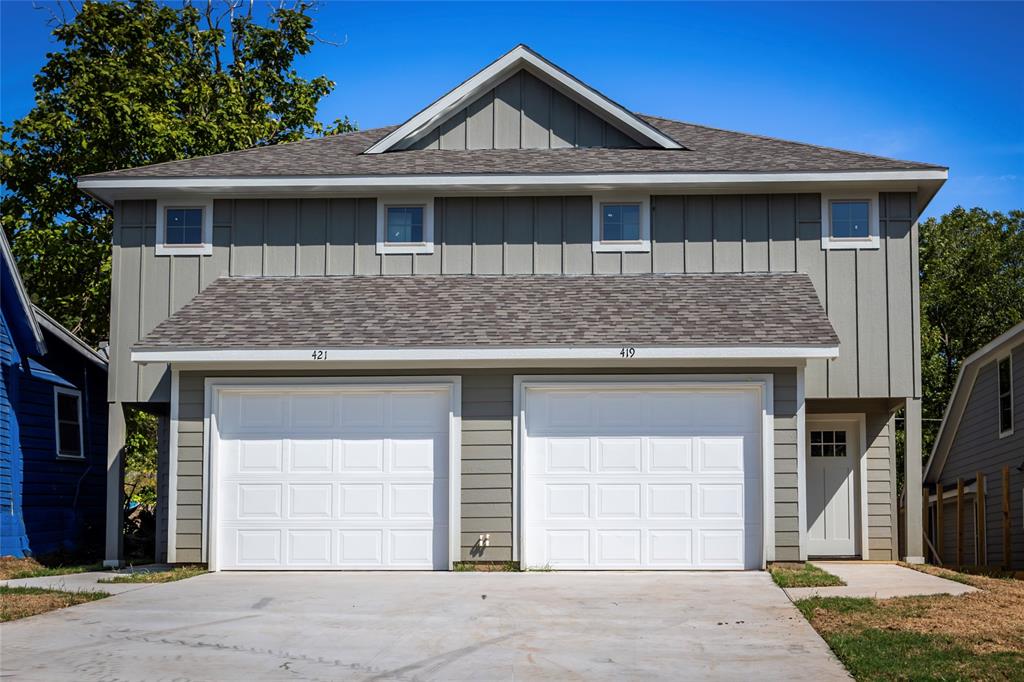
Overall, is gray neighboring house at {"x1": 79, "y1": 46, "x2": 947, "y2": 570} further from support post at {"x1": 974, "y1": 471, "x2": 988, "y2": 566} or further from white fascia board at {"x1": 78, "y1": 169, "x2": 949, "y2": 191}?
support post at {"x1": 974, "y1": 471, "x2": 988, "y2": 566}

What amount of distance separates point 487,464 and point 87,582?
513cm

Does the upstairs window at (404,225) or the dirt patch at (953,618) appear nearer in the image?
the dirt patch at (953,618)

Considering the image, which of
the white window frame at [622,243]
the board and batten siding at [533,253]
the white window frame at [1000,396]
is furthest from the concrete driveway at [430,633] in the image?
the white window frame at [1000,396]

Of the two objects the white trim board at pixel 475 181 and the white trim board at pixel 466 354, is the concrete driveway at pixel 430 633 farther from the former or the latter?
the white trim board at pixel 475 181

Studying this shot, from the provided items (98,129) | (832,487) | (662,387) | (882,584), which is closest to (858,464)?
(832,487)

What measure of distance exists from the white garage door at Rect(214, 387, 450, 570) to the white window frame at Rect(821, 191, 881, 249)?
627 centimetres

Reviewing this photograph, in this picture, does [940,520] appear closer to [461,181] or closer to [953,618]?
[461,181]

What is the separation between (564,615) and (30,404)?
36.9ft

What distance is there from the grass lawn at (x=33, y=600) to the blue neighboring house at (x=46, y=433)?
5.11 m

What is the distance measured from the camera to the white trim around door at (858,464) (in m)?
18.4

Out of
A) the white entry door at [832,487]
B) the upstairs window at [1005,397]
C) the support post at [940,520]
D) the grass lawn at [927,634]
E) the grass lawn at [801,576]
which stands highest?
the upstairs window at [1005,397]

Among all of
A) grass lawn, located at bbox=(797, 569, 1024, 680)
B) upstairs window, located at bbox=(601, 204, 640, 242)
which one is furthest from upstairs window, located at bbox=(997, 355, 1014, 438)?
grass lawn, located at bbox=(797, 569, 1024, 680)

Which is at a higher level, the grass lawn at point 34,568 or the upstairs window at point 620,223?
the upstairs window at point 620,223

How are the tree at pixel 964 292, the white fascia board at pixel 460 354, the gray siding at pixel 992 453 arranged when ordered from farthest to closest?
the tree at pixel 964 292 < the gray siding at pixel 992 453 < the white fascia board at pixel 460 354
